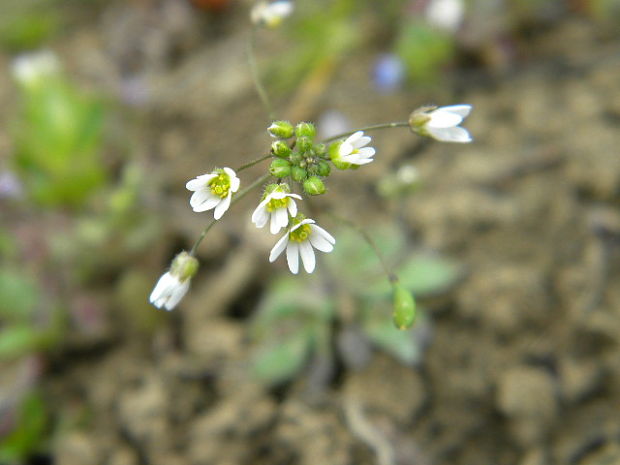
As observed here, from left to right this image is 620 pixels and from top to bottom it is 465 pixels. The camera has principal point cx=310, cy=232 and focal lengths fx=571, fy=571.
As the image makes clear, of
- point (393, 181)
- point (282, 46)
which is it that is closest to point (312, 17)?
point (282, 46)

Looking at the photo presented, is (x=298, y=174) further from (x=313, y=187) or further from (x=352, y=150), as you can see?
(x=352, y=150)

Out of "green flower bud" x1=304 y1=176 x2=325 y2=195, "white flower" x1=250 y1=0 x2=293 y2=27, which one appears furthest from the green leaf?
"white flower" x1=250 y1=0 x2=293 y2=27

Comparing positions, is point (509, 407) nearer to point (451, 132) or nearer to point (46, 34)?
point (451, 132)

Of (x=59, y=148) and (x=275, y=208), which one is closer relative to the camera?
(x=275, y=208)

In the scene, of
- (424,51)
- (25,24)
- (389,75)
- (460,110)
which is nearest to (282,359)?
(460,110)

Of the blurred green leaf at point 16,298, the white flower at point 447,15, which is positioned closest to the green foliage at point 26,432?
the blurred green leaf at point 16,298

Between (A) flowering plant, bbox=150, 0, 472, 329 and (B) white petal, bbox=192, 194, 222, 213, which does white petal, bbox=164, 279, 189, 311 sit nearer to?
(A) flowering plant, bbox=150, 0, 472, 329
